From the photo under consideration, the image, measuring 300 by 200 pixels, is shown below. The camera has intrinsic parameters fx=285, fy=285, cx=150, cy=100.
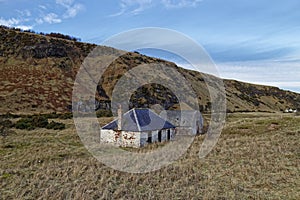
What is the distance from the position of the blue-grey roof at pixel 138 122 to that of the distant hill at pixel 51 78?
106ft

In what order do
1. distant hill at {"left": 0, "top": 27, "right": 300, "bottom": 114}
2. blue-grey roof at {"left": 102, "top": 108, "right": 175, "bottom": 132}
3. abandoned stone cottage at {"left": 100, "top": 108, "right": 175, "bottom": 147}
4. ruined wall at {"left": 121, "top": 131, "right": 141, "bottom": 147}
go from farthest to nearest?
distant hill at {"left": 0, "top": 27, "right": 300, "bottom": 114} → blue-grey roof at {"left": 102, "top": 108, "right": 175, "bottom": 132} → abandoned stone cottage at {"left": 100, "top": 108, "right": 175, "bottom": 147} → ruined wall at {"left": 121, "top": 131, "right": 141, "bottom": 147}

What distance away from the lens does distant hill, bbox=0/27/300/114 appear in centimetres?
5809

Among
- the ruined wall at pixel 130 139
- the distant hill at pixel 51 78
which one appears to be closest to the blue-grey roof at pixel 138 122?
the ruined wall at pixel 130 139

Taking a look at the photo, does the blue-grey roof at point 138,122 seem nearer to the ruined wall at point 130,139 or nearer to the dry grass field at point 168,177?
the ruined wall at point 130,139

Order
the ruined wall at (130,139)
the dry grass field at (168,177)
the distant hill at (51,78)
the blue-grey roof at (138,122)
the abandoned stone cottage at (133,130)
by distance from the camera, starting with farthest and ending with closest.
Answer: the distant hill at (51,78) → the blue-grey roof at (138,122) → the abandoned stone cottage at (133,130) → the ruined wall at (130,139) → the dry grass field at (168,177)

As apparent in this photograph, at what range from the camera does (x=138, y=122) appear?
79.9 feet

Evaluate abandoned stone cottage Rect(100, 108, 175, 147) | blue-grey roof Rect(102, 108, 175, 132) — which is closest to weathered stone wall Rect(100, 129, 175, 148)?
abandoned stone cottage Rect(100, 108, 175, 147)

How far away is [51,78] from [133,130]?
5429 cm

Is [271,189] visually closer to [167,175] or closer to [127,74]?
[167,175]

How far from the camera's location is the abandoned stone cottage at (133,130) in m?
23.5

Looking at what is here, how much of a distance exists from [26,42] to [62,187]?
271ft

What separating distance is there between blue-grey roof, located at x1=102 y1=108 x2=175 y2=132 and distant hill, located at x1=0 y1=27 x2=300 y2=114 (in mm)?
32184

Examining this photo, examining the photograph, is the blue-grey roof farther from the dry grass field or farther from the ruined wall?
the dry grass field

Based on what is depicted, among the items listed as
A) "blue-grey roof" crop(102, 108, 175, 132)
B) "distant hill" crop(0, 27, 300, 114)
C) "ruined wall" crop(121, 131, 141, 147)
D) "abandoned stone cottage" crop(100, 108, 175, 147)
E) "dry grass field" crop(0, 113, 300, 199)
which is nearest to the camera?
"dry grass field" crop(0, 113, 300, 199)
